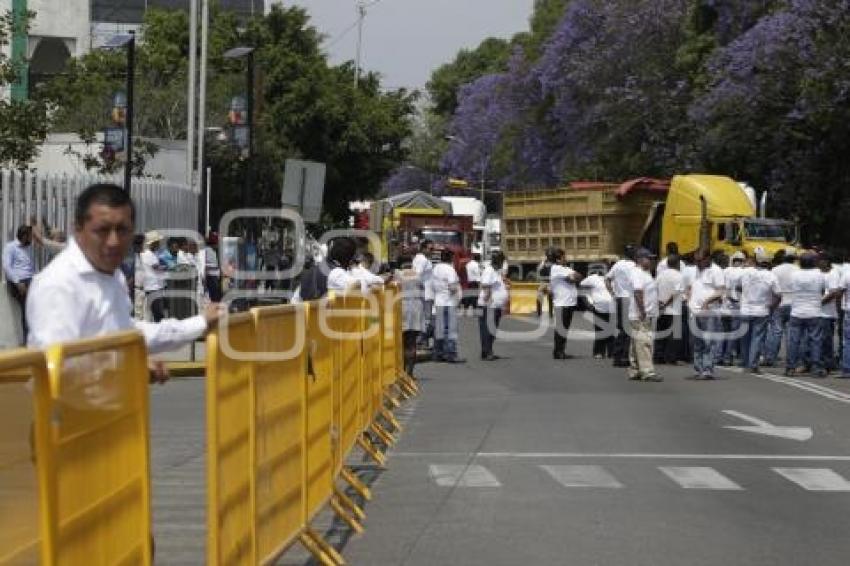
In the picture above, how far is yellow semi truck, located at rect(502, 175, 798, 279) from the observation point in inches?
1523

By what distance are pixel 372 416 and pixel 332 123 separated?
56028mm

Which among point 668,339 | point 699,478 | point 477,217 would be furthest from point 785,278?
point 477,217

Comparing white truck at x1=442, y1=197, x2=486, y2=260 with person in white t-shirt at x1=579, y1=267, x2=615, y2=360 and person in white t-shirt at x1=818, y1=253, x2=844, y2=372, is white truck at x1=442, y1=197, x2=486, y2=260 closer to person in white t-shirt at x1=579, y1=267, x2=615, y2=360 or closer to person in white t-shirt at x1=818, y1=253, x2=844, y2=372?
person in white t-shirt at x1=579, y1=267, x2=615, y2=360

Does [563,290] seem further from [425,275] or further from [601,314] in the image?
[425,275]

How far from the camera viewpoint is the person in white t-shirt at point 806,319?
23812 millimetres

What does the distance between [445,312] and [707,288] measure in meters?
4.05

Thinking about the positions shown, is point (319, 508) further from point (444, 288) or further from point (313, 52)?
point (313, 52)

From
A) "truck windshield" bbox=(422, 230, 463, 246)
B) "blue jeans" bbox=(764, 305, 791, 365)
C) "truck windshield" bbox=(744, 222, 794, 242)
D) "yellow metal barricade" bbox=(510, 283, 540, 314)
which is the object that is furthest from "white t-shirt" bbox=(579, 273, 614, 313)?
"truck windshield" bbox=(422, 230, 463, 246)

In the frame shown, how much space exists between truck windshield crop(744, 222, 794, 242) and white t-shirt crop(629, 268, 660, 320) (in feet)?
49.3

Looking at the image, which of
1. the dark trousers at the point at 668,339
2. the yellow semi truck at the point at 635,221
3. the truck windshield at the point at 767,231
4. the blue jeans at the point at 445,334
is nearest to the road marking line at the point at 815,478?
the dark trousers at the point at 668,339

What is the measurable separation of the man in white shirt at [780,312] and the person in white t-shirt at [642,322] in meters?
1.96

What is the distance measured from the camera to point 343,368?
483 inches

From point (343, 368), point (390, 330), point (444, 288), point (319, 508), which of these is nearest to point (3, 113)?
point (444, 288)

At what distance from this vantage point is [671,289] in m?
25.8
